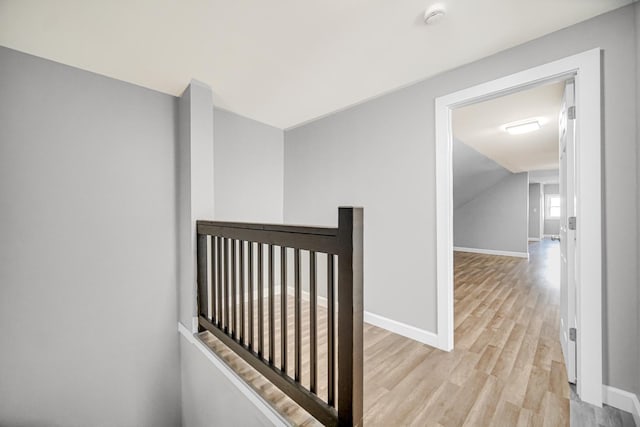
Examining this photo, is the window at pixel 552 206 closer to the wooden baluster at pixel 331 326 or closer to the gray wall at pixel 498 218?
the gray wall at pixel 498 218

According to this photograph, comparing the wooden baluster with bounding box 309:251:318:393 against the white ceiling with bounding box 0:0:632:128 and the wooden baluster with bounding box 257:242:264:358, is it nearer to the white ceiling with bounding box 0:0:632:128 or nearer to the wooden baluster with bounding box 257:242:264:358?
the wooden baluster with bounding box 257:242:264:358

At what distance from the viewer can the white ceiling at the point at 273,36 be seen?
1.39 m

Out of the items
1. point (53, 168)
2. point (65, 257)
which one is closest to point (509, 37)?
point (53, 168)

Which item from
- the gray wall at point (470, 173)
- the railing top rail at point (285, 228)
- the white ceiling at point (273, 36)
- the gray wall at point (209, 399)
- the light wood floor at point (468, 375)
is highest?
the white ceiling at point (273, 36)

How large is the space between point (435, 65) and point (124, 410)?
12.0 feet

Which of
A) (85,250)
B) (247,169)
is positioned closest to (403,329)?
(247,169)

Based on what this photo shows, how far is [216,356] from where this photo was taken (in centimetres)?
183

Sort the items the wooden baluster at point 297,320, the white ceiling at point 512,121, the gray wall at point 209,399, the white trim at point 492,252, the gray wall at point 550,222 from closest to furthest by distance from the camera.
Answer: the wooden baluster at point 297,320, the gray wall at point 209,399, the white ceiling at point 512,121, the white trim at point 492,252, the gray wall at point 550,222

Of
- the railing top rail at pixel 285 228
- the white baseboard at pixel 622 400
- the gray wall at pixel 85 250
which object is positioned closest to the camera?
the railing top rail at pixel 285 228

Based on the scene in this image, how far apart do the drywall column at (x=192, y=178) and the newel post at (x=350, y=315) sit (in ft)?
5.22

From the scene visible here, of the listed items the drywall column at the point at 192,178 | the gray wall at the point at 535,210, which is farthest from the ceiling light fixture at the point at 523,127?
the gray wall at the point at 535,210

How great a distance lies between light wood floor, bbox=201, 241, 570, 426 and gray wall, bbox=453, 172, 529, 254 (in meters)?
3.92

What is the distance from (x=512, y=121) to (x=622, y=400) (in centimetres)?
272

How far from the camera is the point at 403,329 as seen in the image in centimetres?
227
